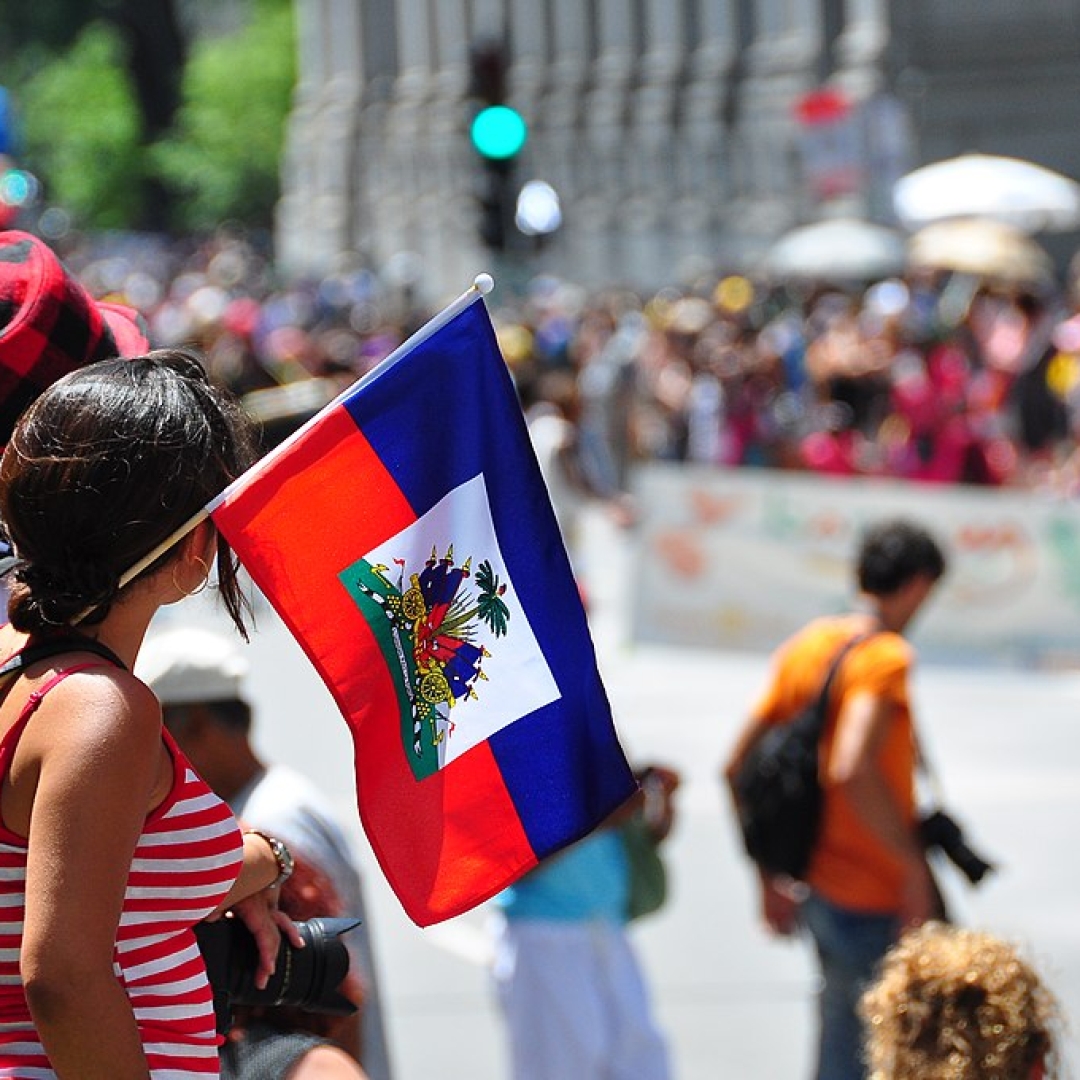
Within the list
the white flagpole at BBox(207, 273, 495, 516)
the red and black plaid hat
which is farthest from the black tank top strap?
the red and black plaid hat

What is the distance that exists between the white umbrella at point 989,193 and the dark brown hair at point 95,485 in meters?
23.8

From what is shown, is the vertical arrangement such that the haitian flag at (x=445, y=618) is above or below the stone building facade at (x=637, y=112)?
above

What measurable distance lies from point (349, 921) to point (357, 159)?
56465 mm

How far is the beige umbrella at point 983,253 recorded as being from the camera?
81.5 ft

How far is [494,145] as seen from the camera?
90.3 feet

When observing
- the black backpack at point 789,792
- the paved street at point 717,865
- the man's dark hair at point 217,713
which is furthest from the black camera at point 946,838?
the man's dark hair at point 217,713

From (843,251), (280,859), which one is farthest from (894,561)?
(843,251)

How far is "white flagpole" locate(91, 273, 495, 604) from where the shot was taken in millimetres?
2516

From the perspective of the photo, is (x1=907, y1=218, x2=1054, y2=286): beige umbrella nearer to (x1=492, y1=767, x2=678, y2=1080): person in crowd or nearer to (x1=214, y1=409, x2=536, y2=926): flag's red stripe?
(x1=492, y1=767, x2=678, y2=1080): person in crowd

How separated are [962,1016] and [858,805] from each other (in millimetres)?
2648

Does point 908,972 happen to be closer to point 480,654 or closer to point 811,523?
point 480,654

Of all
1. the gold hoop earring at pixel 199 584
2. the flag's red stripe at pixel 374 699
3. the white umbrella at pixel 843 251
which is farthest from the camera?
the white umbrella at pixel 843 251

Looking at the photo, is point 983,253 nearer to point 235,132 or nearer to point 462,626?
point 462,626

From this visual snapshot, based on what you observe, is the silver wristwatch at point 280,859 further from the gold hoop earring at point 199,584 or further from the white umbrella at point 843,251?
the white umbrella at point 843,251
